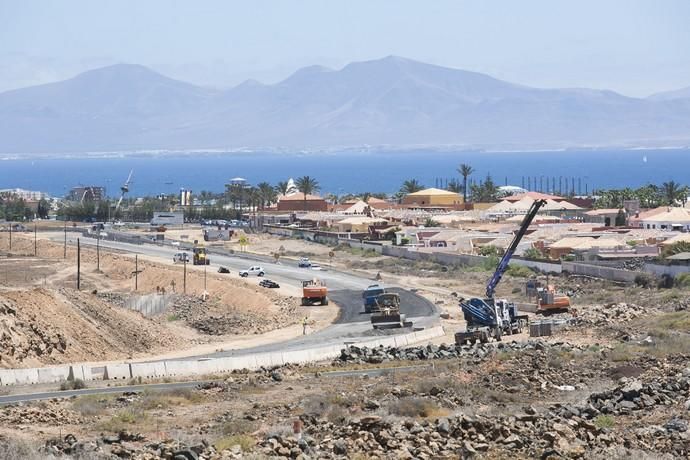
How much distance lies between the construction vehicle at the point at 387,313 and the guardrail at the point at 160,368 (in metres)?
10.1

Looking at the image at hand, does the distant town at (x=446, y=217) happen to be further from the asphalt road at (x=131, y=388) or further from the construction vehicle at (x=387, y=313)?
the asphalt road at (x=131, y=388)

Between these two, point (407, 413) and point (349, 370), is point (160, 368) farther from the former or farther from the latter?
point (407, 413)

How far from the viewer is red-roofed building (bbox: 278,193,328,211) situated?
15600 centimetres

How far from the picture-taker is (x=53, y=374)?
40062 millimetres

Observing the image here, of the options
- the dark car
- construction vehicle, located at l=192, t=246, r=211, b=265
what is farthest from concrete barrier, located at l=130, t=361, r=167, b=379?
construction vehicle, located at l=192, t=246, r=211, b=265

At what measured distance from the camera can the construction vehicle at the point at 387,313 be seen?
196 ft

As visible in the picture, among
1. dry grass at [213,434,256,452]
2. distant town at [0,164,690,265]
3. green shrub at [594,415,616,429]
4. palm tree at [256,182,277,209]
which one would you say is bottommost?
green shrub at [594,415,616,429]

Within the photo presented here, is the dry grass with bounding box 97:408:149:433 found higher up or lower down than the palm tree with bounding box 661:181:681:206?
lower down

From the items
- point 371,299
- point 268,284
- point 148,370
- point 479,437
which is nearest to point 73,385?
point 148,370

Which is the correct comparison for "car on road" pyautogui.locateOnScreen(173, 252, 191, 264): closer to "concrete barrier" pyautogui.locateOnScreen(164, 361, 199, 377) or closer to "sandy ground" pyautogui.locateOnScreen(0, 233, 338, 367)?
"sandy ground" pyautogui.locateOnScreen(0, 233, 338, 367)

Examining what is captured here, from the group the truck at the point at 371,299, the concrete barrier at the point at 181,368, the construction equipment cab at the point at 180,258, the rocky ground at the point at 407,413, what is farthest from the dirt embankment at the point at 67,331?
the construction equipment cab at the point at 180,258

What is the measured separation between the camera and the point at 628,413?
33.2 metres

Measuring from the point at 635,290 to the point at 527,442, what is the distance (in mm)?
42991

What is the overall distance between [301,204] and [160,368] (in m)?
116
